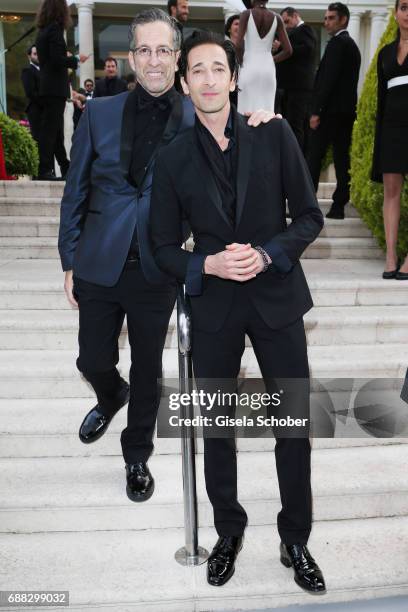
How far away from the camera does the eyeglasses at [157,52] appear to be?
2.55 m

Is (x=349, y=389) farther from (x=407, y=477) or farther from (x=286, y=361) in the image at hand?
(x=286, y=361)

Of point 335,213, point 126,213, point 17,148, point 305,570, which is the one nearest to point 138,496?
point 305,570

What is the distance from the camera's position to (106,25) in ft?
69.5

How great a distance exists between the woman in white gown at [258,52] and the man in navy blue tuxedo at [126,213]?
3.29 metres

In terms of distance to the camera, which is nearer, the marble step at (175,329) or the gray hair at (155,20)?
the gray hair at (155,20)

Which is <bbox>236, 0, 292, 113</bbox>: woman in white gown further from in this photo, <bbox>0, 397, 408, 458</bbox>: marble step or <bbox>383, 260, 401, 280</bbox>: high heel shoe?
<bbox>0, 397, 408, 458</bbox>: marble step

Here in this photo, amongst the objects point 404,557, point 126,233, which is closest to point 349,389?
point 404,557

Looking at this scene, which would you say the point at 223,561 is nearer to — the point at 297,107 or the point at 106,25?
the point at 297,107

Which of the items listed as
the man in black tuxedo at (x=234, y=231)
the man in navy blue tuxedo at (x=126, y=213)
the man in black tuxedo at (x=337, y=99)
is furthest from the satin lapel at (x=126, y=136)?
the man in black tuxedo at (x=337, y=99)

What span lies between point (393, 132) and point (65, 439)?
326 centimetres

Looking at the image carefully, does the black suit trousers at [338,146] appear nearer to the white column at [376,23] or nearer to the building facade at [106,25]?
the building facade at [106,25]

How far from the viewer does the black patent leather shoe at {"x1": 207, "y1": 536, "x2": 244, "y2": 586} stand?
8.44 ft

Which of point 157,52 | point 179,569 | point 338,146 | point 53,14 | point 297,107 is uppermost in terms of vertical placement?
point 53,14

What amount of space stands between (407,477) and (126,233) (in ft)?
6.34
